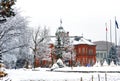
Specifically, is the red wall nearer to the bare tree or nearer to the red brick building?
the red brick building

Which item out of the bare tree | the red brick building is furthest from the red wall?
the bare tree

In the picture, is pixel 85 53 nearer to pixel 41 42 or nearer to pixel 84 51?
pixel 84 51

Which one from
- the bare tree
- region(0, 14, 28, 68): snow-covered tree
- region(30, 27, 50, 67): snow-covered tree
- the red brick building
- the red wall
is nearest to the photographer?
the bare tree

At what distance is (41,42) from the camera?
8612cm

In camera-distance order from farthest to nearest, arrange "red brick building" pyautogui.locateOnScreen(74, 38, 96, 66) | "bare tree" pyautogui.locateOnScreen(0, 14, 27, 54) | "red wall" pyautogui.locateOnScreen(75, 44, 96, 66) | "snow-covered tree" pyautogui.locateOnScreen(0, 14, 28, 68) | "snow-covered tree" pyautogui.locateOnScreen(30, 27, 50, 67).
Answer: "red brick building" pyautogui.locateOnScreen(74, 38, 96, 66)
"red wall" pyautogui.locateOnScreen(75, 44, 96, 66)
"snow-covered tree" pyautogui.locateOnScreen(30, 27, 50, 67)
"snow-covered tree" pyautogui.locateOnScreen(0, 14, 28, 68)
"bare tree" pyautogui.locateOnScreen(0, 14, 27, 54)

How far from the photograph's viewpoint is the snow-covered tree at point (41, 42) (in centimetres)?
8419

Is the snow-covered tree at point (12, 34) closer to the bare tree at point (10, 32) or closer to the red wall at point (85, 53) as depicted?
the bare tree at point (10, 32)

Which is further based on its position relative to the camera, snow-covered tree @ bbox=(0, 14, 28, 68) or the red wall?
the red wall

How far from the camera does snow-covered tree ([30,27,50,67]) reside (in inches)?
3314

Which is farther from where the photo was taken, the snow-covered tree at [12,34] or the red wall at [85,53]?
the red wall at [85,53]

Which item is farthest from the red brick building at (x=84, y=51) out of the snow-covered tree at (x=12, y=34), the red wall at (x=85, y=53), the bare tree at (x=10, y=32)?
the bare tree at (x=10, y=32)

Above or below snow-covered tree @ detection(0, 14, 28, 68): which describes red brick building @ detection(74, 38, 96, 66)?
below

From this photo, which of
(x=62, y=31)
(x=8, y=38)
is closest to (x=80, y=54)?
(x=62, y=31)

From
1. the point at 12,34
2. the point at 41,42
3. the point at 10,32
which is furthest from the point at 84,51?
the point at 12,34
